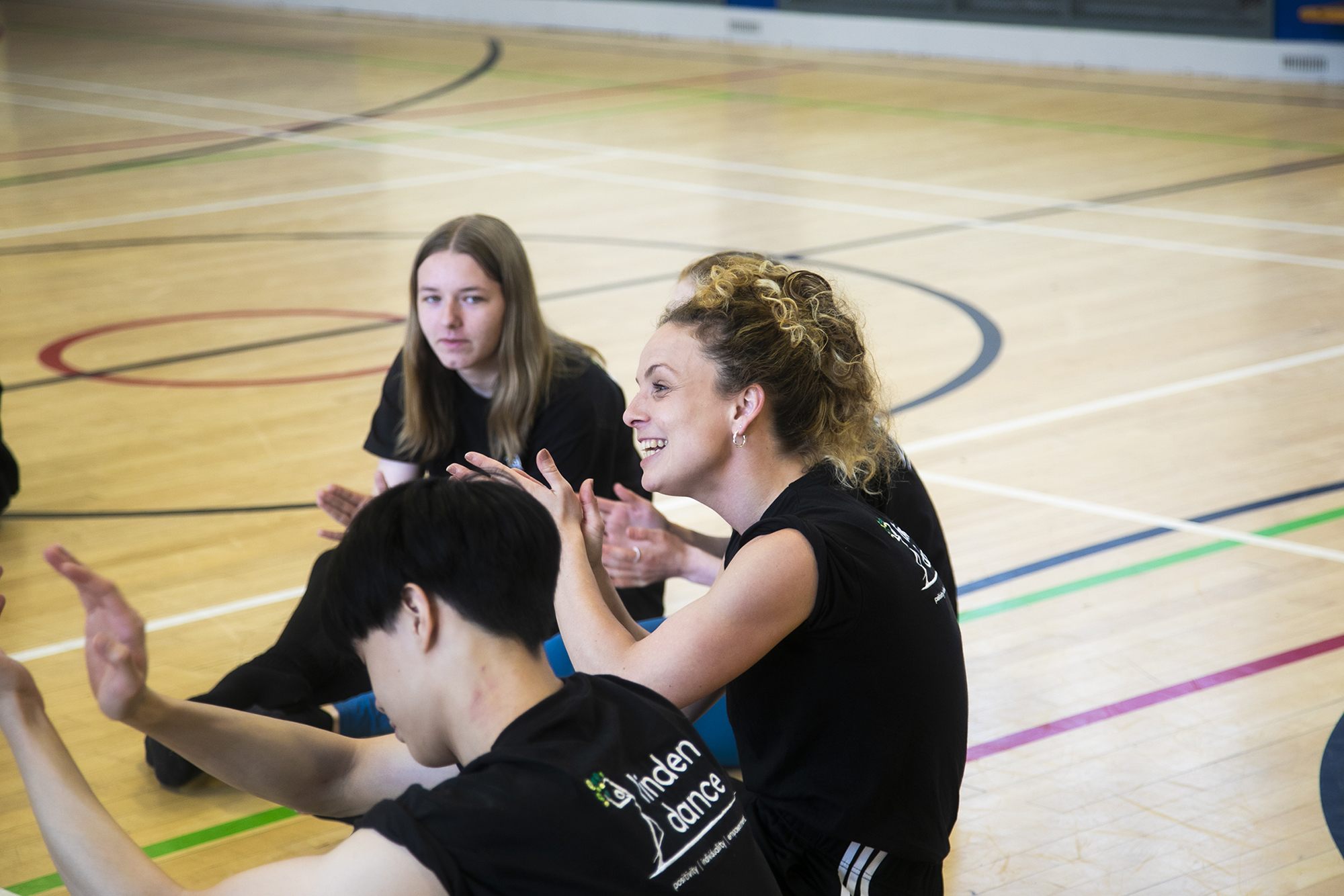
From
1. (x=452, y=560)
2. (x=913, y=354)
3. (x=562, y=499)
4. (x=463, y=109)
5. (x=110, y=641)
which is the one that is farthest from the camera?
(x=463, y=109)

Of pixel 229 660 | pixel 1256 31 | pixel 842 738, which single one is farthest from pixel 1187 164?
pixel 842 738

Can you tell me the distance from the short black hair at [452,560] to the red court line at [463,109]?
34.1ft

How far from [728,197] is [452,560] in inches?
296

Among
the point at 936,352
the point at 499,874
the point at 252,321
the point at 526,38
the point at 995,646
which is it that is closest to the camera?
the point at 499,874

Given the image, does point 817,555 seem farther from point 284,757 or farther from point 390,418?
point 390,418

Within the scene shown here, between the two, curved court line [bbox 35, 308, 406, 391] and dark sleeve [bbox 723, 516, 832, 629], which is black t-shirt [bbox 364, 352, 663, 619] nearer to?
dark sleeve [bbox 723, 516, 832, 629]

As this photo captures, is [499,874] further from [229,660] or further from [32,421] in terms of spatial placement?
[32,421]

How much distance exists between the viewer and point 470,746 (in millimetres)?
1598

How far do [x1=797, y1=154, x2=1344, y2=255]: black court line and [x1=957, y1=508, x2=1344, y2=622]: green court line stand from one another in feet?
12.2

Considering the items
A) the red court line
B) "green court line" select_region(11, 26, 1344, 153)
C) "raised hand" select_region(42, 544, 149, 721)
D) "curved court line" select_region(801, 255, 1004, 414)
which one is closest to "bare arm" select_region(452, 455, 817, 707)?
"raised hand" select_region(42, 544, 149, 721)

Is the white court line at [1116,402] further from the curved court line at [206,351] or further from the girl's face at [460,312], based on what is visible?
the curved court line at [206,351]

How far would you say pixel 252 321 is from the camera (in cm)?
672

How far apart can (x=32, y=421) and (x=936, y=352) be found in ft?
10.6

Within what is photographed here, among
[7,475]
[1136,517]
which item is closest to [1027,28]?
[1136,517]
